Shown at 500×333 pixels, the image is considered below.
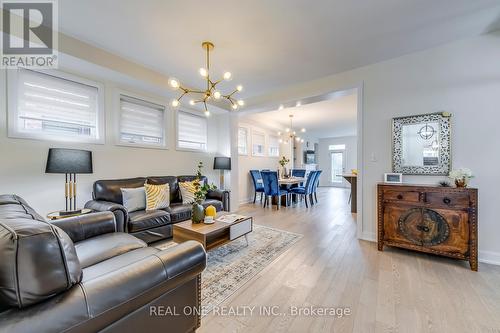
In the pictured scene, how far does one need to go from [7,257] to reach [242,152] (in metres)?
5.51

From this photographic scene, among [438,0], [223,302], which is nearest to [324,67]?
[438,0]

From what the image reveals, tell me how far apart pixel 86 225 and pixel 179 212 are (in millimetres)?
1306

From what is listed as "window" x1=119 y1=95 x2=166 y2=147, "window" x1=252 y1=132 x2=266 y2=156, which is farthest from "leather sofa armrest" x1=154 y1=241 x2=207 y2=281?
"window" x1=252 y1=132 x2=266 y2=156

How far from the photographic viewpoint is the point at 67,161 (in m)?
2.41

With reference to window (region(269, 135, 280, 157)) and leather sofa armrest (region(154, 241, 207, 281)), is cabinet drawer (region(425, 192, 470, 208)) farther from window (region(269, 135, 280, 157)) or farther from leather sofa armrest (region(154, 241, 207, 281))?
window (region(269, 135, 280, 157))

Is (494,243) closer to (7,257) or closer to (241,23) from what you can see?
(241,23)

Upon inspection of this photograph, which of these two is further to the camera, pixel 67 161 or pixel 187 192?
pixel 187 192

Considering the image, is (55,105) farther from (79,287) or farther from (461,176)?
(461,176)

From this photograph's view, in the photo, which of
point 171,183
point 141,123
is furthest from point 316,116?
point 141,123

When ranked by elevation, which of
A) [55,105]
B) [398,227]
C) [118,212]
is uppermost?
[55,105]

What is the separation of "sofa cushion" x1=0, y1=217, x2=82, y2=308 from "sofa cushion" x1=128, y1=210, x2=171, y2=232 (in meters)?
1.93

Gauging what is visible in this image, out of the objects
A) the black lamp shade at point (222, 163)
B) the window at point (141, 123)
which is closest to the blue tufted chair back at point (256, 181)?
the black lamp shade at point (222, 163)

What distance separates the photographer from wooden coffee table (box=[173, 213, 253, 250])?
87.4 inches

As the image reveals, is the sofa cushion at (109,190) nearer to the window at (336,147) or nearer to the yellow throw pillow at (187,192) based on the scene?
the yellow throw pillow at (187,192)
